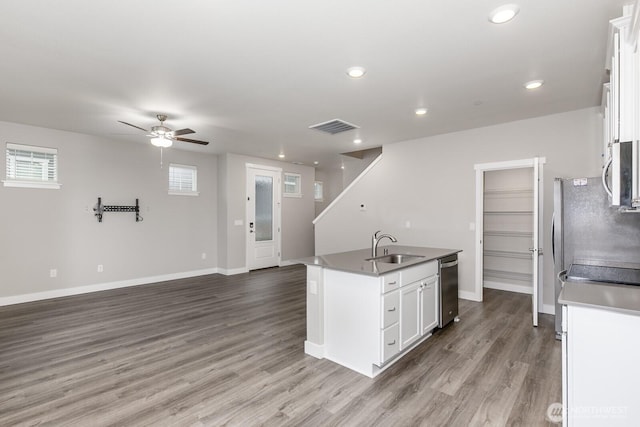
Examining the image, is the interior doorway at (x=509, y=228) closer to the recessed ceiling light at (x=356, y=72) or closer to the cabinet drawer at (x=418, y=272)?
the cabinet drawer at (x=418, y=272)

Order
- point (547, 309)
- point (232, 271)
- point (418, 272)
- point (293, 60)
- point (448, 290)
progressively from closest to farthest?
point (293, 60), point (418, 272), point (448, 290), point (547, 309), point (232, 271)

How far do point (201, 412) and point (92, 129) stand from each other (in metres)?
4.83

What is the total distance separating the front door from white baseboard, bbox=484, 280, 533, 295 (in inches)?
184

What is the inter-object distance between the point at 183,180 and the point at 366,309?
5.43 m

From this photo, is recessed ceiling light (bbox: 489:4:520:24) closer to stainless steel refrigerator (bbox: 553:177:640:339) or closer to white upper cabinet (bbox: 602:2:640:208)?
white upper cabinet (bbox: 602:2:640:208)

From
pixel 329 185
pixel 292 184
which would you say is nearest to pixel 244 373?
pixel 292 184

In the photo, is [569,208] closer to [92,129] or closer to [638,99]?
[638,99]

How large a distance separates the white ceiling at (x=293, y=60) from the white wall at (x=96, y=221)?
0.99 metres

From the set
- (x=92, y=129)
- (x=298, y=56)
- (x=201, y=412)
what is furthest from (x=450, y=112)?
(x=92, y=129)

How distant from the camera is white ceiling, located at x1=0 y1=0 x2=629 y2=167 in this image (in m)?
2.14

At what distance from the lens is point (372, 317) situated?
267 centimetres

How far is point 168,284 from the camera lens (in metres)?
6.10

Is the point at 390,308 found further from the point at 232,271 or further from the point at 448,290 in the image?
the point at 232,271

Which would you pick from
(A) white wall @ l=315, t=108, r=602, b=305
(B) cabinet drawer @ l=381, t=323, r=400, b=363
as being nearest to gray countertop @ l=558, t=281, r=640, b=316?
(B) cabinet drawer @ l=381, t=323, r=400, b=363
